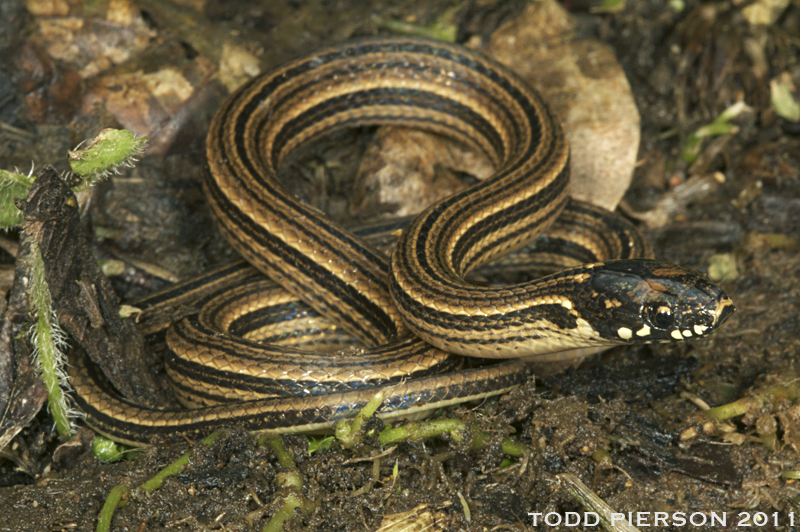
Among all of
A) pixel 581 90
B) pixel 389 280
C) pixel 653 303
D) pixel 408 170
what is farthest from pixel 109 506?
pixel 581 90

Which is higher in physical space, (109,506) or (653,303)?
(653,303)

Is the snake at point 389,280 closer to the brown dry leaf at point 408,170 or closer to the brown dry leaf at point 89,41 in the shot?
the brown dry leaf at point 408,170

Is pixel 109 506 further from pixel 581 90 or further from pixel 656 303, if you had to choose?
pixel 581 90

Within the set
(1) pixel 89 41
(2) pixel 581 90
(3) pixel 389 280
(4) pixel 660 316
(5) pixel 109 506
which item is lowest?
(5) pixel 109 506

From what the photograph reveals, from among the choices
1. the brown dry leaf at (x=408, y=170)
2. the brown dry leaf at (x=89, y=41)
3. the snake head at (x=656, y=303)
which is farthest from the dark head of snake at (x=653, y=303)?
the brown dry leaf at (x=89, y=41)

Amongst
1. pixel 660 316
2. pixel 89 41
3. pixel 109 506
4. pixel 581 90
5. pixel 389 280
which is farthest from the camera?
pixel 581 90

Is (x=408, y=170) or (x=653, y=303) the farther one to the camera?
(x=408, y=170)
